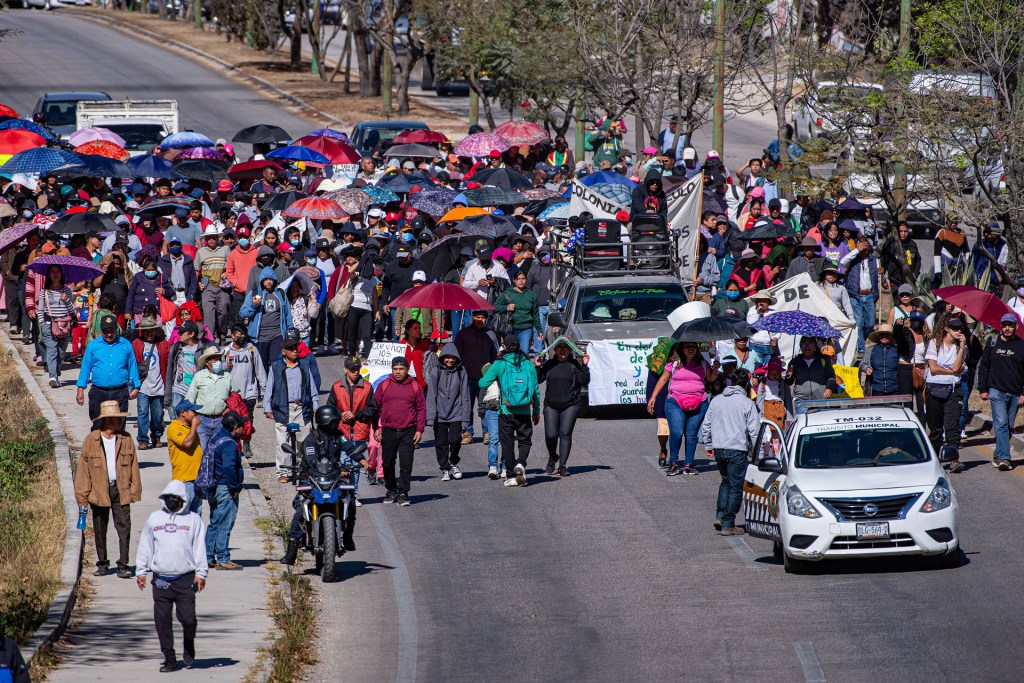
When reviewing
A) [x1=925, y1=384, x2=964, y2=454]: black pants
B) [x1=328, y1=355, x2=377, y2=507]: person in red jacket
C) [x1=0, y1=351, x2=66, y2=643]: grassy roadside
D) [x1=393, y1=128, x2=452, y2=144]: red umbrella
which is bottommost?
→ [x1=0, y1=351, x2=66, y2=643]: grassy roadside

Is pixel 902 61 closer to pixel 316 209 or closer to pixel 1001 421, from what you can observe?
pixel 1001 421

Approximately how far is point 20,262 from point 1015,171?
15.8m

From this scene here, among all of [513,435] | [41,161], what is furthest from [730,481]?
[41,161]

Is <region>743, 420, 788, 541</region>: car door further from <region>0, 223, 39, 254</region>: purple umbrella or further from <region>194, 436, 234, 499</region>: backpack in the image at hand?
<region>0, 223, 39, 254</region>: purple umbrella

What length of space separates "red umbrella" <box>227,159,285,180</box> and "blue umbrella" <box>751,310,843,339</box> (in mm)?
17328

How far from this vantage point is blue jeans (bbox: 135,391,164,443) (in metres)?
21.1

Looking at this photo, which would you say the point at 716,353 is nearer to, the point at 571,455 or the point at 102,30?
the point at 571,455

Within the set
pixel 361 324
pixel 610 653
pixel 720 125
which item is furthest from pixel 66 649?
pixel 720 125

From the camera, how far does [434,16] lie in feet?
162

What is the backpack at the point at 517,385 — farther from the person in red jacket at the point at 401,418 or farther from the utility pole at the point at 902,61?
the utility pole at the point at 902,61

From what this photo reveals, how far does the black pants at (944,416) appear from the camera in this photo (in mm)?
20578

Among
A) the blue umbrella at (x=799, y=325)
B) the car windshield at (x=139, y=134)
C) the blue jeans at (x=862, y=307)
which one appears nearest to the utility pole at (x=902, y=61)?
the blue jeans at (x=862, y=307)

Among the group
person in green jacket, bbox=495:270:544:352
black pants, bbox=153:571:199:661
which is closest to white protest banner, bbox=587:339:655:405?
person in green jacket, bbox=495:270:544:352

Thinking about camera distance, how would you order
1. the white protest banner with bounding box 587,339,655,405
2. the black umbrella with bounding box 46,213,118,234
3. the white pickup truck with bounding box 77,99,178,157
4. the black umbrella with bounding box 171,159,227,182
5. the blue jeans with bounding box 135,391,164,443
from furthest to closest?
the white pickup truck with bounding box 77,99,178,157, the black umbrella with bounding box 171,159,227,182, the black umbrella with bounding box 46,213,118,234, the white protest banner with bounding box 587,339,655,405, the blue jeans with bounding box 135,391,164,443
